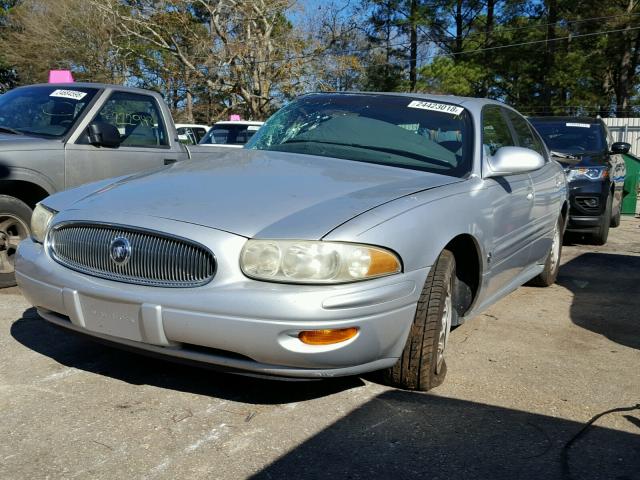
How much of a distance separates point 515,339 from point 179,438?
2.56 metres

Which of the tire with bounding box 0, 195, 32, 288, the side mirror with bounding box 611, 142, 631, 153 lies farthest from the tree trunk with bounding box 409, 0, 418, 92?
the tire with bounding box 0, 195, 32, 288

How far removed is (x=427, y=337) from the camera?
10.8 ft

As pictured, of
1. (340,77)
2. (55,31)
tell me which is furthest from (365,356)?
(55,31)

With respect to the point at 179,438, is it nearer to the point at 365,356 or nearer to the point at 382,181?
the point at 365,356

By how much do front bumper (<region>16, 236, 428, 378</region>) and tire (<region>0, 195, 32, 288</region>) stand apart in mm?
2421

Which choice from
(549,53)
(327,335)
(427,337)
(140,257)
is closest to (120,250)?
(140,257)

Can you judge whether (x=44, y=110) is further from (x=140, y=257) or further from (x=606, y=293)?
(x=606, y=293)

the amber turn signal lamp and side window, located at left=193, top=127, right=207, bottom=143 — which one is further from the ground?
the amber turn signal lamp

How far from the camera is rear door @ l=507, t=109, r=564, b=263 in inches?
197

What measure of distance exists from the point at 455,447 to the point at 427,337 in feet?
Answer: 1.87

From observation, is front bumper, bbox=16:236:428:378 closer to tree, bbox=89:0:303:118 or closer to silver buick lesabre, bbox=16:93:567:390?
silver buick lesabre, bbox=16:93:567:390

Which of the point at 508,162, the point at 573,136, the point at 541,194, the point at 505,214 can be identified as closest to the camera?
the point at 508,162

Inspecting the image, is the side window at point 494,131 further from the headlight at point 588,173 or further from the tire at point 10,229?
the headlight at point 588,173

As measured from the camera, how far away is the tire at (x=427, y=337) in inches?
128
